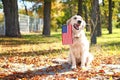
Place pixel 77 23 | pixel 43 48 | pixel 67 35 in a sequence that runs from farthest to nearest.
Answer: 1. pixel 43 48
2. pixel 67 35
3. pixel 77 23

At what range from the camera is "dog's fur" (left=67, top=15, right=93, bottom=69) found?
399 inches

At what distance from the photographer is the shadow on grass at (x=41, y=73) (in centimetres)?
947

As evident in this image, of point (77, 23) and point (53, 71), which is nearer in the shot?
point (77, 23)

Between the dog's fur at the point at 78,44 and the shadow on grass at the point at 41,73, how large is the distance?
13.4 inches

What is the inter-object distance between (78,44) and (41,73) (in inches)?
50.4

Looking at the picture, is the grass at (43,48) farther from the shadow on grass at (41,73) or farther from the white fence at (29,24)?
the white fence at (29,24)

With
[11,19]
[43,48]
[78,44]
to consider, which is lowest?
[43,48]

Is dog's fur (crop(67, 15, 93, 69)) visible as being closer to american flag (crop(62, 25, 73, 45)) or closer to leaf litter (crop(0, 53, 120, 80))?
american flag (crop(62, 25, 73, 45))

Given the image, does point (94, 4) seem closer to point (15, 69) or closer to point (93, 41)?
point (93, 41)

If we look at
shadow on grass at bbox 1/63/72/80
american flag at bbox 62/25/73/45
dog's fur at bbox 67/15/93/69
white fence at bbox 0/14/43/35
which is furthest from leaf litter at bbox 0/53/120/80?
white fence at bbox 0/14/43/35

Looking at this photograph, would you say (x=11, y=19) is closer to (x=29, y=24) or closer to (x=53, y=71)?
(x=53, y=71)

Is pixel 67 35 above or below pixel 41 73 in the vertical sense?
above

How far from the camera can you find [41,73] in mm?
10148

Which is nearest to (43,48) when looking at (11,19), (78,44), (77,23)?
(78,44)
